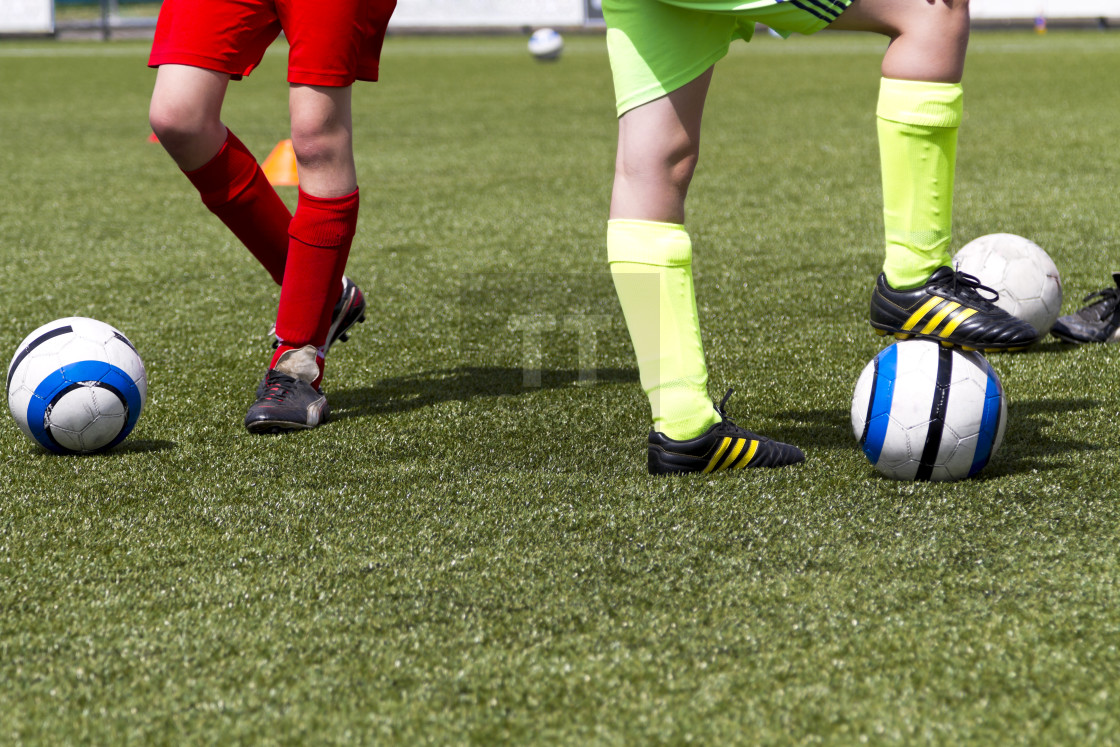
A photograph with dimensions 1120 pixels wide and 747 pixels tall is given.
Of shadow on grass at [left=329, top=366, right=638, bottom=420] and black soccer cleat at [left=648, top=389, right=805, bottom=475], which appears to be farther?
shadow on grass at [left=329, top=366, right=638, bottom=420]

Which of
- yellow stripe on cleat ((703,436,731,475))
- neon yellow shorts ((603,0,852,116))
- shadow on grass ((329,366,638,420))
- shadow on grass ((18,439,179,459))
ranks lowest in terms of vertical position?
shadow on grass ((329,366,638,420))

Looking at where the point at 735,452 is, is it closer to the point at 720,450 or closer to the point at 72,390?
the point at 720,450

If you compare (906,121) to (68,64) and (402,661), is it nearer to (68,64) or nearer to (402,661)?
(402,661)

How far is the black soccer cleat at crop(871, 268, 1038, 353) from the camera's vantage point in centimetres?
248

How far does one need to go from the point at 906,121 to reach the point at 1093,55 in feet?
55.2

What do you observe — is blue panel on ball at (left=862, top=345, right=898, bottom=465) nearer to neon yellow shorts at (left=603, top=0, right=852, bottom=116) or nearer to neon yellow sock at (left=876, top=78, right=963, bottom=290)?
neon yellow sock at (left=876, top=78, right=963, bottom=290)

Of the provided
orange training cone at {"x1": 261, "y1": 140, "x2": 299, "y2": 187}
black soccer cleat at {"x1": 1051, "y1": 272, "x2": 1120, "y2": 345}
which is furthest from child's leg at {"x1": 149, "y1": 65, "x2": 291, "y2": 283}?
orange training cone at {"x1": 261, "y1": 140, "x2": 299, "y2": 187}

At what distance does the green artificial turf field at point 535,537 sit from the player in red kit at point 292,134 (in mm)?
207

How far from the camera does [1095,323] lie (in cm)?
358

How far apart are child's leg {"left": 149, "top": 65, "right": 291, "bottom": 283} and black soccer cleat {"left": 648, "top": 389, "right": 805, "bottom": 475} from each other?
139 centimetres

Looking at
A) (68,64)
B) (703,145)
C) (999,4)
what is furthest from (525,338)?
(999,4)

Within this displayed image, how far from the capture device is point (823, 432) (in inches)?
111

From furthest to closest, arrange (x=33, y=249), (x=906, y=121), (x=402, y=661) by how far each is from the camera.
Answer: (x=33, y=249) → (x=906, y=121) → (x=402, y=661)

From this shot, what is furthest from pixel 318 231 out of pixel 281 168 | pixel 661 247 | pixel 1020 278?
pixel 281 168
